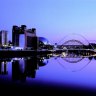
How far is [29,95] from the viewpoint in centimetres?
1764

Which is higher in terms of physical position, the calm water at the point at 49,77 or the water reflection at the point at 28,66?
the water reflection at the point at 28,66

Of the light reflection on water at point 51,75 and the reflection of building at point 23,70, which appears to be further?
the reflection of building at point 23,70

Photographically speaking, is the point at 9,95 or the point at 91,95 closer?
the point at 9,95

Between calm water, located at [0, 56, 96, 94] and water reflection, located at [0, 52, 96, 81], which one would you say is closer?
calm water, located at [0, 56, 96, 94]

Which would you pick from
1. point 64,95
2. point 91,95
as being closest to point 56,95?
point 64,95

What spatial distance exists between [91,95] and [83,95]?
1.64 ft

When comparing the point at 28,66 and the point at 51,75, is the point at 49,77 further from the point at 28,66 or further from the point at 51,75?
the point at 28,66

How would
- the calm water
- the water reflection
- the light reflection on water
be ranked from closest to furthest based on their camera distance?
the calm water < the light reflection on water < the water reflection

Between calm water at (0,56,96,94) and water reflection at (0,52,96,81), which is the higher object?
water reflection at (0,52,96,81)

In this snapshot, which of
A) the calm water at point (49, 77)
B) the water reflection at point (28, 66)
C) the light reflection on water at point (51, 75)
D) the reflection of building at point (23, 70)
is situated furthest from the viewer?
the water reflection at point (28, 66)

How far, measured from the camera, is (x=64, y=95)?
1827cm

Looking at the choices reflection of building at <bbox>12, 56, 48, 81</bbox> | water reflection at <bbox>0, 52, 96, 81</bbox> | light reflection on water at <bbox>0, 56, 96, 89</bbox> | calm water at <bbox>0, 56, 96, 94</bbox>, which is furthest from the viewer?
water reflection at <bbox>0, 52, 96, 81</bbox>

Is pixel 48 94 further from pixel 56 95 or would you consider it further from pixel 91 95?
pixel 91 95

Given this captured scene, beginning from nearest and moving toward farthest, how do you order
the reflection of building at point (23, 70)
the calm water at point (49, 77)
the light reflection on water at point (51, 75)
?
the calm water at point (49, 77) → the light reflection on water at point (51, 75) → the reflection of building at point (23, 70)
